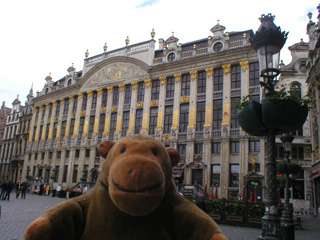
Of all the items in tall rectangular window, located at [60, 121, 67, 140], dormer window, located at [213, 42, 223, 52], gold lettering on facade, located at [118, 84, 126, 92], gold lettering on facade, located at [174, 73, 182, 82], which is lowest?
tall rectangular window, located at [60, 121, 67, 140]

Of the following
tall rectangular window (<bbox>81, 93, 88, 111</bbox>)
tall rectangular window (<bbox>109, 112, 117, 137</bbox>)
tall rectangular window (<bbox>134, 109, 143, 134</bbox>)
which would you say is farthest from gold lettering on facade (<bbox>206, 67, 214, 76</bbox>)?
tall rectangular window (<bbox>81, 93, 88, 111</bbox>)

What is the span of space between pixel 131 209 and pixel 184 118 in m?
25.9

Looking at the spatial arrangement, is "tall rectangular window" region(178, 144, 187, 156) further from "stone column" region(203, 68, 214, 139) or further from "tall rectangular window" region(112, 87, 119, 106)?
"tall rectangular window" region(112, 87, 119, 106)

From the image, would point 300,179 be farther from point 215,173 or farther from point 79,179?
point 79,179

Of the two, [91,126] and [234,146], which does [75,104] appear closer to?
[91,126]

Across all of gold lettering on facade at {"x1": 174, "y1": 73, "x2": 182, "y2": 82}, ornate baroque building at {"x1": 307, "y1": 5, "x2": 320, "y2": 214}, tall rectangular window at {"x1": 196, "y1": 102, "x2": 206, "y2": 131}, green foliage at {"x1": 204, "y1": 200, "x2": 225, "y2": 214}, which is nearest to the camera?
green foliage at {"x1": 204, "y1": 200, "x2": 225, "y2": 214}

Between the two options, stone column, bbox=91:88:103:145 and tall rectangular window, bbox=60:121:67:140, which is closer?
stone column, bbox=91:88:103:145

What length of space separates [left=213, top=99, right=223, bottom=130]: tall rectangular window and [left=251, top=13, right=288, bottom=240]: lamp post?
789 inches

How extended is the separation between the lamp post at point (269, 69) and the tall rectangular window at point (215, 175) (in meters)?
19.6

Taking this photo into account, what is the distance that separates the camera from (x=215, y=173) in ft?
81.8

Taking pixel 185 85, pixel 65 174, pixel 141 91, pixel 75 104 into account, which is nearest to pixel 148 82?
pixel 141 91

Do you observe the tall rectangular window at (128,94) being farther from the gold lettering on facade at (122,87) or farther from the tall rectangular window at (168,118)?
the tall rectangular window at (168,118)

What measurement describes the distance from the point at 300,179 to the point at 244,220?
43.2 ft

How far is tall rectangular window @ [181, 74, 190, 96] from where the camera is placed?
2845cm
